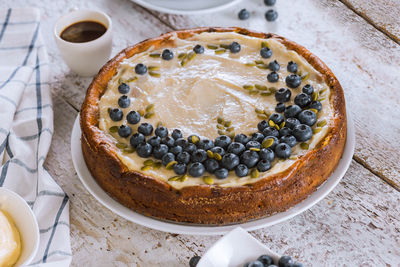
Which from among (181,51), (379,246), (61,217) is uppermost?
(181,51)

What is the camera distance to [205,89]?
97.8 inches

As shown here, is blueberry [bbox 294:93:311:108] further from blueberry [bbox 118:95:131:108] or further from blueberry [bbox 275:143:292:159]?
blueberry [bbox 118:95:131:108]

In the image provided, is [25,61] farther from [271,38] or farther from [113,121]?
[271,38]

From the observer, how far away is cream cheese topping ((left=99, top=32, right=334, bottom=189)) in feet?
7.58

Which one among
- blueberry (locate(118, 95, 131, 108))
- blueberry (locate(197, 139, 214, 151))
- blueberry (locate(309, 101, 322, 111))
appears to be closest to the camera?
blueberry (locate(197, 139, 214, 151))

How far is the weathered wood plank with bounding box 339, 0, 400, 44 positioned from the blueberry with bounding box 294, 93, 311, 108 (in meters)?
1.04

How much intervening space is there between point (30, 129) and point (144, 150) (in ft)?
2.55

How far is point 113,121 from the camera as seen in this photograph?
238 centimetres

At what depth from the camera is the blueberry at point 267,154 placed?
6.92 ft

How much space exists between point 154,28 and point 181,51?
0.63m

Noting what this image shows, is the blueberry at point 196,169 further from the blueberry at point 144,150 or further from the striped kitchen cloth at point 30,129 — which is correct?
the striped kitchen cloth at point 30,129

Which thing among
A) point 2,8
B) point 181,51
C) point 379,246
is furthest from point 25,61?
point 379,246

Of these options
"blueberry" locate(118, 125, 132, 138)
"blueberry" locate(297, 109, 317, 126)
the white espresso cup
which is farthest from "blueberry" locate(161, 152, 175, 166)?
the white espresso cup

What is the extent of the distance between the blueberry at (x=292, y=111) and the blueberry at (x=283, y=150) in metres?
0.20
